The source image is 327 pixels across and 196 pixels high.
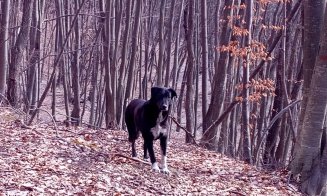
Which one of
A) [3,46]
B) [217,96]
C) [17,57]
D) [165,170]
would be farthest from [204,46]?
[165,170]

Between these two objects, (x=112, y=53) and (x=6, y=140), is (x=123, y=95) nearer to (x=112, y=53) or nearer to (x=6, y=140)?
(x=112, y=53)

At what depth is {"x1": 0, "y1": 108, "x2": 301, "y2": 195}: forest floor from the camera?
256 inches

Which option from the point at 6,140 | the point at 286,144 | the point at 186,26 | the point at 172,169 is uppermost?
the point at 186,26

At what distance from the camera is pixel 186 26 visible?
589 inches

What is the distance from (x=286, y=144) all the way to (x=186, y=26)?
17.9 feet

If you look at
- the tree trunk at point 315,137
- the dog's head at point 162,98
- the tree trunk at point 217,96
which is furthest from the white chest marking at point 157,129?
the tree trunk at point 217,96

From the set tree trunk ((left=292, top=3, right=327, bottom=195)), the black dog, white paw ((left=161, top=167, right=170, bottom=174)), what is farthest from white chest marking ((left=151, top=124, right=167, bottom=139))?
tree trunk ((left=292, top=3, right=327, bottom=195))

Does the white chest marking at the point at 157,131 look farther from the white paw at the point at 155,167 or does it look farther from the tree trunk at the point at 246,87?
the tree trunk at the point at 246,87

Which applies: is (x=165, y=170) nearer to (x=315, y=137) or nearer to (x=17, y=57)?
(x=315, y=137)

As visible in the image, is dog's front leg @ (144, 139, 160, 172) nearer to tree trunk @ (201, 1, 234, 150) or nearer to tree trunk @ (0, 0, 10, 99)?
tree trunk @ (0, 0, 10, 99)

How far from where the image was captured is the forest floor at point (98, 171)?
21.3ft

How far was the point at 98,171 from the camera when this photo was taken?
24.0 ft

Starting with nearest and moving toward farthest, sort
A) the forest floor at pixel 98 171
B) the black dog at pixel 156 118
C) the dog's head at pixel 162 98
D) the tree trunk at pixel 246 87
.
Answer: the forest floor at pixel 98 171 → the dog's head at pixel 162 98 → the black dog at pixel 156 118 → the tree trunk at pixel 246 87

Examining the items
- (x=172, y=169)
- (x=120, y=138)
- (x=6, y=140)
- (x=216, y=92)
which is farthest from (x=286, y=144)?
(x=6, y=140)
